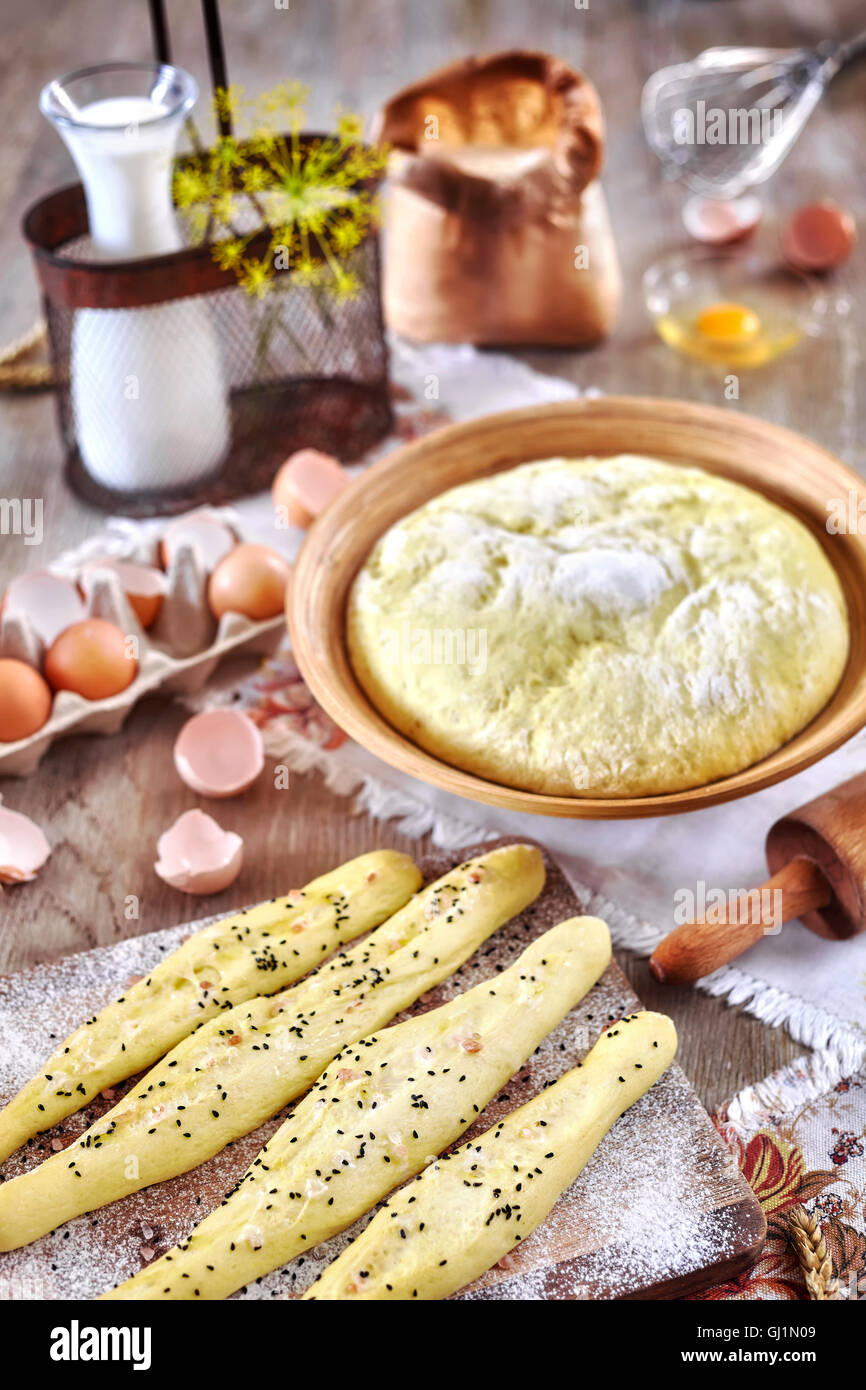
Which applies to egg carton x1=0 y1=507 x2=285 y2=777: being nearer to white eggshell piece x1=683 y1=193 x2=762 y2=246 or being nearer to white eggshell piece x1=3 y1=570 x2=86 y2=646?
white eggshell piece x1=3 y1=570 x2=86 y2=646

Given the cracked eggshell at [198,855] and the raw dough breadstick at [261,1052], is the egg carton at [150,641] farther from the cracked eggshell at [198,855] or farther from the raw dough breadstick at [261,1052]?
the raw dough breadstick at [261,1052]

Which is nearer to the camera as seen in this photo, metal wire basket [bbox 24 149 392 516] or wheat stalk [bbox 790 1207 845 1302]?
wheat stalk [bbox 790 1207 845 1302]

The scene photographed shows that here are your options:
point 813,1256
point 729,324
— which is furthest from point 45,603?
point 729,324

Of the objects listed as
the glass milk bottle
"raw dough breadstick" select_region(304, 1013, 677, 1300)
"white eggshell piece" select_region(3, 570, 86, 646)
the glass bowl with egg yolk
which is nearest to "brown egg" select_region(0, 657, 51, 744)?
"white eggshell piece" select_region(3, 570, 86, 646)

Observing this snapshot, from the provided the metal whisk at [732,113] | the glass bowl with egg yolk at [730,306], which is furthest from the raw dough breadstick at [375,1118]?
the metal whisk at [732,113]

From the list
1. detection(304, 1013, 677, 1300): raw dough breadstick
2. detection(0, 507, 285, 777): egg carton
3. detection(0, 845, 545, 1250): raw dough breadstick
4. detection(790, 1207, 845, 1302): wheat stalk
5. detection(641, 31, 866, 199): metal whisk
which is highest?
detection(641, 31, 866, 199): metal whisk

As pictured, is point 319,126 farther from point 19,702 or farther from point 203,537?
point 19,702
